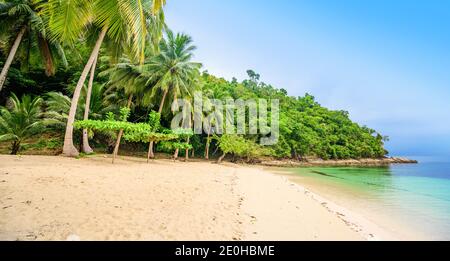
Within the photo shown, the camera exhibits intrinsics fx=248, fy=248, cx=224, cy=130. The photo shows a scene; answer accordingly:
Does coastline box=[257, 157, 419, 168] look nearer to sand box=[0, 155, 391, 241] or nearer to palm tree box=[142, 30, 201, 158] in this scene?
palm tree box=[142, 30, 201, 158]

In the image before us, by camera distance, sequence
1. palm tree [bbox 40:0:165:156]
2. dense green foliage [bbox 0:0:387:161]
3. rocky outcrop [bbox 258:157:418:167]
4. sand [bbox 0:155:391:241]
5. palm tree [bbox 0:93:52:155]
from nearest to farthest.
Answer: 1. sand [bbox 0:155:391:241]
2. palm tree [bbox 40:0:165:156]
3. dense green foliage [bbox 0:0:387:161]
4. palm tree [bbox 0:93:52:155]
5. rocky outcrop [bbox 258:157:418:167]

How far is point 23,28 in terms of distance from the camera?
14.7 m

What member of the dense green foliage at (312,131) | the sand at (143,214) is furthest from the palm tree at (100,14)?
the dense green foliage at (312,131)

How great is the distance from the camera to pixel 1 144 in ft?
63.8

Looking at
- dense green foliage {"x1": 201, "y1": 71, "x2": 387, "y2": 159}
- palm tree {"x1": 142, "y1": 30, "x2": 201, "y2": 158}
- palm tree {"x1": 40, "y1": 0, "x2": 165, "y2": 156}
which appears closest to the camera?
palm tree {"x1": 40, "y1": 0, "x2": 165, "y2": 156}

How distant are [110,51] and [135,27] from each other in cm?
1266

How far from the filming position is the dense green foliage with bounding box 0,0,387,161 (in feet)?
19.6

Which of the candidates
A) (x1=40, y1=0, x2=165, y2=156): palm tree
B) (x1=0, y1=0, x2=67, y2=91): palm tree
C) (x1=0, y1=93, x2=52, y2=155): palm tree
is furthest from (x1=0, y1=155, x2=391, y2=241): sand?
(x1=0, y1=0, x2=67, y2=91): palm tree

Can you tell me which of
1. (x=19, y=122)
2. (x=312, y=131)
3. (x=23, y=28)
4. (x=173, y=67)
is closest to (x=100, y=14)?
(x=23, y=28)

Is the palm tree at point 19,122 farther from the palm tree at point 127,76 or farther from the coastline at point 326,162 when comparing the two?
the coastline at point 326,162

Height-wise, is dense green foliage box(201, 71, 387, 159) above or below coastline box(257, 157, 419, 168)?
above

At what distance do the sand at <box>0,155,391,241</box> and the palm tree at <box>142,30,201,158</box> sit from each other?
13849mm

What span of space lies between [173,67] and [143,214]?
1763 centimetres
